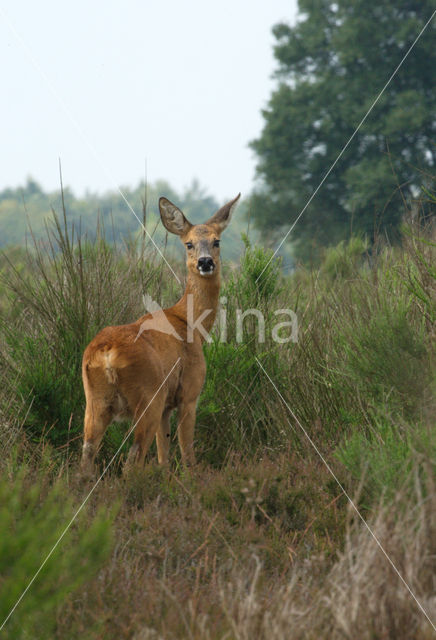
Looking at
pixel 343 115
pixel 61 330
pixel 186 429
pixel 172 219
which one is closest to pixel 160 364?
pixel 186 429

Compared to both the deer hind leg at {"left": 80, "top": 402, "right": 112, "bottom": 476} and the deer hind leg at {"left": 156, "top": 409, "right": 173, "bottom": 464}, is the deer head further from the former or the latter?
the deer hind leg at {"left": 80, "top": 402, "right": 112, "bottom": 476}

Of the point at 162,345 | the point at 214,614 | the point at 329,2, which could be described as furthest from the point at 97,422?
the point at 329,2

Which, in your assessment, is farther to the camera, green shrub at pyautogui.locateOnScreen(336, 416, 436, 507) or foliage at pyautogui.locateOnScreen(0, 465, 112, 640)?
green shrub at pyautogui.locateOnScreen(336, 416, 436, 507)

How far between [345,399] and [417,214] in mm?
1471

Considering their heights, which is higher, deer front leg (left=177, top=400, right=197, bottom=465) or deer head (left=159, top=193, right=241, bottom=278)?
deer head (left=159, top=193, right=241, bottom=278)

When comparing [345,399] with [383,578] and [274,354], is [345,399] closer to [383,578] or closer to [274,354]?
[274,354]

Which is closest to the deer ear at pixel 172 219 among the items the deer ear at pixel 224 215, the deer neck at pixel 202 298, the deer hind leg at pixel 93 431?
the deer ear at pixel 224 215

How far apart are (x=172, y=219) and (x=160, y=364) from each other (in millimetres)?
1518

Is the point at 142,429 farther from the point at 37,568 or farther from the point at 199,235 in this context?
the point at 37,568

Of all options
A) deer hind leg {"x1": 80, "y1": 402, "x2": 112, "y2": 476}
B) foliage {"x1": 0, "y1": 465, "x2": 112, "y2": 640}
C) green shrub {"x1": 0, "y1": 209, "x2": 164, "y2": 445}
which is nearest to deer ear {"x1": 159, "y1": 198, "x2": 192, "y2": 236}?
green shrub {"x1": 0, "y1": 209, "x2": 164, "y2": 445}

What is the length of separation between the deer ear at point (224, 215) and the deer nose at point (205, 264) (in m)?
0.52

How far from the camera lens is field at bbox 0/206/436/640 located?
2.75 metres

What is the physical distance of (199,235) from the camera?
18.7 ft

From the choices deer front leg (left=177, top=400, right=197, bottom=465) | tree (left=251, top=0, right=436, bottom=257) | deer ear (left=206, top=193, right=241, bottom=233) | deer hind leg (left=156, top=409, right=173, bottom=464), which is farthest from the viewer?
tree (left=251, top=0, right=436, bottom=257)
